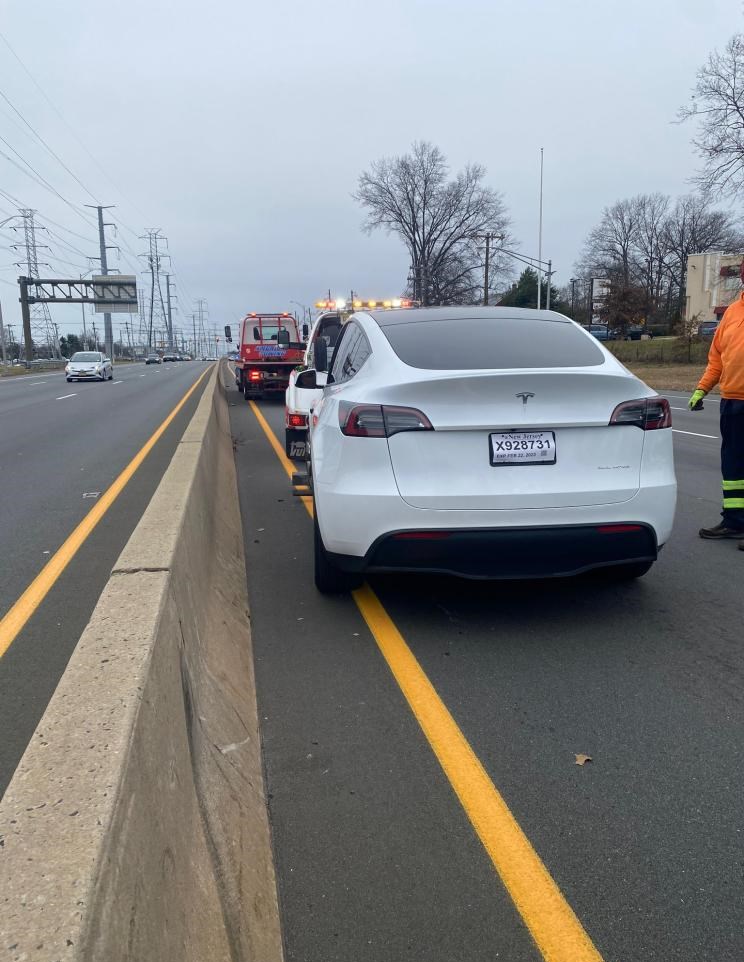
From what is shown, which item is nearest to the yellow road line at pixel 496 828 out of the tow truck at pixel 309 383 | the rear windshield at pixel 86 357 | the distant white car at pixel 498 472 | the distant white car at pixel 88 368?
the distant white car at pixel 498 472

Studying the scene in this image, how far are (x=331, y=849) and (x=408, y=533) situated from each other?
1788mm

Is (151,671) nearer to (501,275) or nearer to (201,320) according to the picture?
(501,275)

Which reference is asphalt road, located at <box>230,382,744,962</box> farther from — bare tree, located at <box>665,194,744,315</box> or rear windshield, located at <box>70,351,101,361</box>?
bare tree, located at <box>665,194,744,315</box>


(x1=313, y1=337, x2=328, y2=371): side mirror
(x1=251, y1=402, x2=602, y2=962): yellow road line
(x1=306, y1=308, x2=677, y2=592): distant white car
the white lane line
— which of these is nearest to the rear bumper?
(x1=306, y1=308, x2=677, y2=592): distant white car

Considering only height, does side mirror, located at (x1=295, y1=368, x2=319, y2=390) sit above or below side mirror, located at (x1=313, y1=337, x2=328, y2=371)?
below

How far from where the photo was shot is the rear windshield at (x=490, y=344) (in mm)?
4387

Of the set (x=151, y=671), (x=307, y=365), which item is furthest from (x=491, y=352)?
(x=307, y=365)

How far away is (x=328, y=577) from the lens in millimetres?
4883

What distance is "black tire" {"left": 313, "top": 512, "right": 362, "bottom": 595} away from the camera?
15.6 feet

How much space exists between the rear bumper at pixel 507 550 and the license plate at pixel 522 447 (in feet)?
1.17

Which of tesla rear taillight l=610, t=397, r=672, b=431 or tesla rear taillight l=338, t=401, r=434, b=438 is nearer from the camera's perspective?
tesla rear taillight l=338, t=401, r=434, b=438

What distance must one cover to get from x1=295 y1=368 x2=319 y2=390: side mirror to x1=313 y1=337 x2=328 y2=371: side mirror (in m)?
0.58

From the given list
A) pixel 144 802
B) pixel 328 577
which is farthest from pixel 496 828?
pixel 328 577

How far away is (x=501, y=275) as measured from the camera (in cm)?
6431
